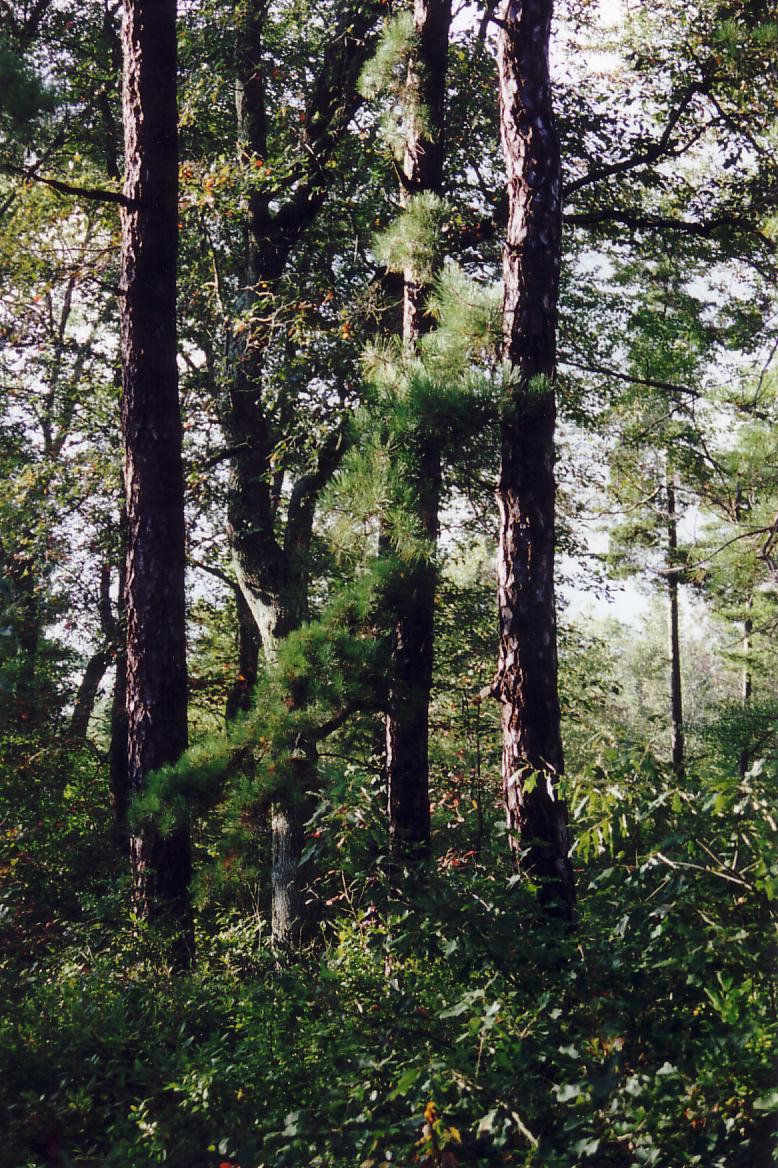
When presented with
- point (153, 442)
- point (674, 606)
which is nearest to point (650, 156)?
point (153, 442)

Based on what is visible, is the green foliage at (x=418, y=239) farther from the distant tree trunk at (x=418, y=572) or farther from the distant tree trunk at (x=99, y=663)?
the distant tree trunk at (x=99, y=663)

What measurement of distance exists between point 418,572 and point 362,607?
1.20ft

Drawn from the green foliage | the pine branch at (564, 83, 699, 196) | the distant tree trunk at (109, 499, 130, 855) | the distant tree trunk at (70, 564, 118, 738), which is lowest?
the distant tree trunk at (109, 499, 130, 855)

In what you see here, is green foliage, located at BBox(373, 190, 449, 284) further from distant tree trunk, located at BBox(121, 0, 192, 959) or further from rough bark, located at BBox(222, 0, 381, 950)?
rough bark, located at BBox(222, 0, 381, 950)

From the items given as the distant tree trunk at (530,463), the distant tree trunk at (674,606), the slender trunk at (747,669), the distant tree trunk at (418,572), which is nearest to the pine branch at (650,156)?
the distant tree trunk at (418,572)

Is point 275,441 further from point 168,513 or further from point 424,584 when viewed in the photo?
point 424,584

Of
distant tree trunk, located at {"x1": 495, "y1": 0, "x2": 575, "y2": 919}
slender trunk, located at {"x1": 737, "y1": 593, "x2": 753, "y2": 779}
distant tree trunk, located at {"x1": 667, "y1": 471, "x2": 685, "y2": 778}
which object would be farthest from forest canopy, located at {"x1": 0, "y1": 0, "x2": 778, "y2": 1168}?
slender trunk, located at {"x1": 737, "y1": 593, "x2": 753, "y2": 779}

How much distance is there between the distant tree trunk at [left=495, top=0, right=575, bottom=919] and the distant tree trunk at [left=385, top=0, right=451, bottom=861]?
0.52 m

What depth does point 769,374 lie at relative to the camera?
13125mm

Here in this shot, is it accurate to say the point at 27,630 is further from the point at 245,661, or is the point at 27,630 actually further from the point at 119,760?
the point at 245,661

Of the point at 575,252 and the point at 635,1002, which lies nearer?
the point at 635,1002

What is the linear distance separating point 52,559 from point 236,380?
3.07m

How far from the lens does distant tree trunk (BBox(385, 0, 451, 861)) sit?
5043mm

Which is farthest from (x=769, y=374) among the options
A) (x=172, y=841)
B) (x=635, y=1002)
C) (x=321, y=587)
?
(x=635, y=1002)
